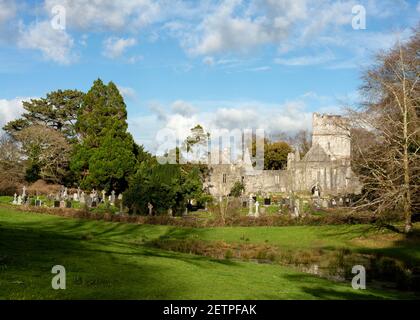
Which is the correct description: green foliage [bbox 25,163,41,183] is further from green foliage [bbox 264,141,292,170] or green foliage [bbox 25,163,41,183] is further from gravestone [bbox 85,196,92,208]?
green foliage [bbox 264,141,292,170]

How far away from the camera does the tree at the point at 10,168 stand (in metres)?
54.4

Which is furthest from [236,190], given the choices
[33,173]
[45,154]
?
[33,173]

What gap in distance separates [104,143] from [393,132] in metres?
33.2

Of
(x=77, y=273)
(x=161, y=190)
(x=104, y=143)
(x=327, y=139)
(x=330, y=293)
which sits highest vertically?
(x=327, y=139)

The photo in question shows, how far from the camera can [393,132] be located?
25.0 meters

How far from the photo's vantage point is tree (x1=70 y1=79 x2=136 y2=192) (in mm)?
49000

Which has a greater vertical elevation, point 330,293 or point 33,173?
point 33,173

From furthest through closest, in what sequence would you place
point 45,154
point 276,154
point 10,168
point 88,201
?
1. point 276,154
2. point 10,168
3. point 45,154
4. point 88,201

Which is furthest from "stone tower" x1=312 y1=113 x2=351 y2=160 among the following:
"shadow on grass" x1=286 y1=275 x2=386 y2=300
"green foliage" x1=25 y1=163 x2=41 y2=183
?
"shadow on grass" x1=286 y1=275 x2=386 y2=300

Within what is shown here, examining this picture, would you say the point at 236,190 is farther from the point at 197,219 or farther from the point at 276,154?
the point at 276,154

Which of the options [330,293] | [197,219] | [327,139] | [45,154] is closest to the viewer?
[330,293]

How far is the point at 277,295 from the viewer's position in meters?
11.6
